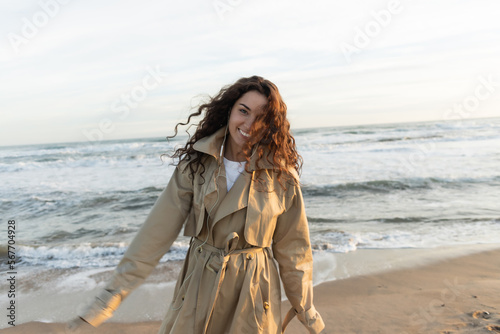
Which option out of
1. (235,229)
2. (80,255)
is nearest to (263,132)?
(235,229)

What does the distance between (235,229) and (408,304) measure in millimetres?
2822

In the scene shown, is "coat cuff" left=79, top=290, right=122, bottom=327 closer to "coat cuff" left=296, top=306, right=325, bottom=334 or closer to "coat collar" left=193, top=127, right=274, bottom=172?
"coat collar" left=193, top=127, right=274, bottom=172

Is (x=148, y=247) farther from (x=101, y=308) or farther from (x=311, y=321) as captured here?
(x=311, y=321)

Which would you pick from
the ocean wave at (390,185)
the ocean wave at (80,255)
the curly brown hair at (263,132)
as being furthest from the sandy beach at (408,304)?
the ocean wave at (390,185)

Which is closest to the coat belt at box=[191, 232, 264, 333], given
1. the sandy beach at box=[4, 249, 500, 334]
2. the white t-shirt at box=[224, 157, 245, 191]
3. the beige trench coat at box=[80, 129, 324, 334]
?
the beige trench coat at box=[80, 129, 324, 334]

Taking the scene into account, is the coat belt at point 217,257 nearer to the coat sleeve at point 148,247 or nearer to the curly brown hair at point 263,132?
the coat sleeve at point 148,247

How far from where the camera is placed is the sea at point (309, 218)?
4.96 m

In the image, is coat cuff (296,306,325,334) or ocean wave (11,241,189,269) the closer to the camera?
coat cuff (296,306,325,334)

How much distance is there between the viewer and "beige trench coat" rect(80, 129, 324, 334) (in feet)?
5.92

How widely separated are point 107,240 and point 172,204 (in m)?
5.24

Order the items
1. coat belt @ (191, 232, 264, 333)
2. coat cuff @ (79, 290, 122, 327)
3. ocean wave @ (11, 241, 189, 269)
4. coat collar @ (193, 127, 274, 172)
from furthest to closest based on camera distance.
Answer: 1. ocean wave @ (11, 241, 189, 269)
2. coat collar @ (193, 127, 274, 172)
3. coat belt @ (191, 232, 264, 333)
4. coat cuff @ (79, 290, 122, 327)

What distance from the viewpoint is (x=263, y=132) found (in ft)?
6.35

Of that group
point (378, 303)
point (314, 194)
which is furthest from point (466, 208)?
point (378, 303)

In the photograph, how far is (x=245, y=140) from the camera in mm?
1925
